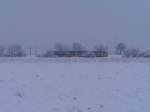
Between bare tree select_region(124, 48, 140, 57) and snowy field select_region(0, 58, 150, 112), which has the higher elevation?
snowy field select_region(0, 58, 150, 112)

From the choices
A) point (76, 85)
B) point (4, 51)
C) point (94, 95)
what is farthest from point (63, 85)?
point (4, 51)

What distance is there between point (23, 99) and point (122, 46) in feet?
186

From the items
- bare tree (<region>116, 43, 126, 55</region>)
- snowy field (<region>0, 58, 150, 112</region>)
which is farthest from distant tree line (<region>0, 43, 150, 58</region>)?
snowy field (<region>0, 58, 150, 112</region>)

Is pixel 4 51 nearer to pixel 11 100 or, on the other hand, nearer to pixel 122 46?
pixel 122 46

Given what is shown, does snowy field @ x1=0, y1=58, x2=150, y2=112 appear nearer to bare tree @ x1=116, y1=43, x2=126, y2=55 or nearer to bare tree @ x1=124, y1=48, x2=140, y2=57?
bare tree @ x1=124, y1=48, x2=140, y2=57

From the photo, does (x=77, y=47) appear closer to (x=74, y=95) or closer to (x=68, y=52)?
(x=68, y=52)

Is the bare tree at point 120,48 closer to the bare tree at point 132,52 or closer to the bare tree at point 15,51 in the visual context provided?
the bare tree at point 132,52

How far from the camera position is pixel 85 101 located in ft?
34.6

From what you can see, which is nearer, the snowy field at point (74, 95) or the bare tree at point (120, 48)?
the snowy field at point (74, 95)

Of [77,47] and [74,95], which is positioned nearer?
[74,95]

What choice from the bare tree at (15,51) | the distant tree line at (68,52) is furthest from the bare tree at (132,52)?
the bare tree at (15,51)

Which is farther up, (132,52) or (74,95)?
(74,95)

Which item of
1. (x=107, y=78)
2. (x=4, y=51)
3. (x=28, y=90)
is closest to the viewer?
(x=28, y=90)

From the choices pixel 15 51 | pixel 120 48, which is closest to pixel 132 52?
pixel 120 48
